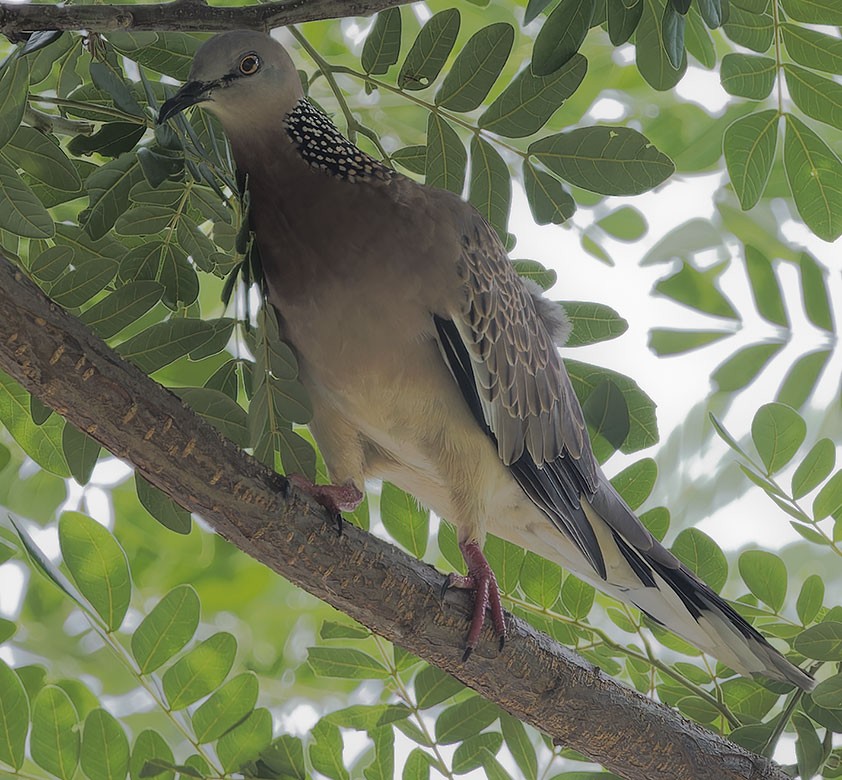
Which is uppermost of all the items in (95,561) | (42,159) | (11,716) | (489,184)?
(42,159)

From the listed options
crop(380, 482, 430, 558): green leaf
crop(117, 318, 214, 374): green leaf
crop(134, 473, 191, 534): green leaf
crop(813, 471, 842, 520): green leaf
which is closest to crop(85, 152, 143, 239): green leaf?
crop(117, 318, 214, 374): green leaf

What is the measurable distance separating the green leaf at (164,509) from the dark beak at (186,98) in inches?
20.5

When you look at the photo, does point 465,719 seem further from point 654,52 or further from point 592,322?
point 654,52

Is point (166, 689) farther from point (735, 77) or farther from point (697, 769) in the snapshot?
point (735, 77)

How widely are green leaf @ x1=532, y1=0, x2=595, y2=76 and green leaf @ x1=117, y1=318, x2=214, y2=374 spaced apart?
563mm

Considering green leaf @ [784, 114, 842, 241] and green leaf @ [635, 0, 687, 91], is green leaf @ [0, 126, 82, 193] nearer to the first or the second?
green leaf @ [635, 0, 687, 91]

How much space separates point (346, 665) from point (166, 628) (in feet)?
1.10

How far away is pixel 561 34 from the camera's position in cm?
125

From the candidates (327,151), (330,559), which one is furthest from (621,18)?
(330,559)

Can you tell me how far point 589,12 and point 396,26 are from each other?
0.38m

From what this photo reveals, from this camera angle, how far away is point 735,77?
155 centimetres

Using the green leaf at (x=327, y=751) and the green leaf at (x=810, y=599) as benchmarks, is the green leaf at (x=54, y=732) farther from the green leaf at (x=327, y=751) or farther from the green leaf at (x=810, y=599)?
the green leaf at (x=810, y=599)

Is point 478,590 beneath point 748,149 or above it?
beneath

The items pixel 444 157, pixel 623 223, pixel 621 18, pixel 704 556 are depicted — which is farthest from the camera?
pixel 623 223
